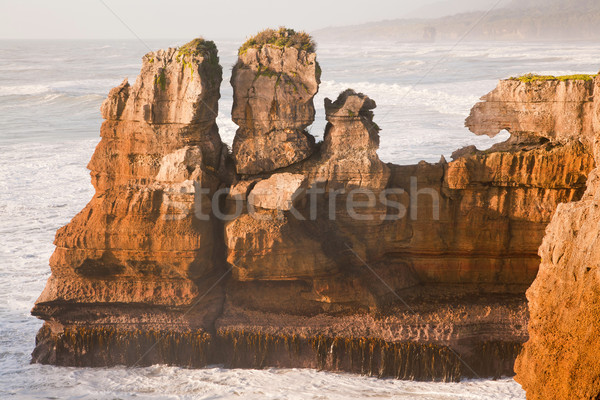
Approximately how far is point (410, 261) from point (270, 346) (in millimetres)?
3508

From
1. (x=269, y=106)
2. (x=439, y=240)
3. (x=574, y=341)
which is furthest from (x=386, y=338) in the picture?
(x=269, y=106)

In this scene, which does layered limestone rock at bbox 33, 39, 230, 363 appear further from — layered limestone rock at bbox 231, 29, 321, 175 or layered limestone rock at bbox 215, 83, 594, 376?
layered limestone rock at bbox 215, 83, 594, 376

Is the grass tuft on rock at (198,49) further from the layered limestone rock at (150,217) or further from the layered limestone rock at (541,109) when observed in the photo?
the layered limestone rock at (541,109)

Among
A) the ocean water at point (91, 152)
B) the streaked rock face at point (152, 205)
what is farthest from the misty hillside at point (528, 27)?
the streaked rock face at point (152, 205)

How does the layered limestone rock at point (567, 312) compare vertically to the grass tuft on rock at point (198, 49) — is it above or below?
below

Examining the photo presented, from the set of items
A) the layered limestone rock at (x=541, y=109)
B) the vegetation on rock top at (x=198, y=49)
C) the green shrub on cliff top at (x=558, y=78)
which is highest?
the vegetation on rock top at (x=198, y=49)

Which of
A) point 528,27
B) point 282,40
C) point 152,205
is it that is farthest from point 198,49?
point 528,27

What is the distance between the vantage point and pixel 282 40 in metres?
13.1

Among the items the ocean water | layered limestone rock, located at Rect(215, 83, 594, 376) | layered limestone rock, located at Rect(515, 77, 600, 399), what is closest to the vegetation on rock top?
layered limestone rock, located at Rect(215, 83, 594, 376)

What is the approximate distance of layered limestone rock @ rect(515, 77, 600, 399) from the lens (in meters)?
9.19

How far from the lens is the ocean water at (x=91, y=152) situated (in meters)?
12.6

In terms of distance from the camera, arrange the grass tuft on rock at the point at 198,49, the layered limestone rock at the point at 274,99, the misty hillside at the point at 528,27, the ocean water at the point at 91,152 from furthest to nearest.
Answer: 1. the misty hillside at the point at 528,27
2. the layered limestone rock at the point at 274,99
3. the grass tuft on rock at the point at 198,49
4. the ocean water at the point at 91,152

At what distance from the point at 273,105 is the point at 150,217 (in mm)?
3406

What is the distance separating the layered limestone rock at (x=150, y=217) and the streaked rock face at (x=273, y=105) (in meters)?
0.65
